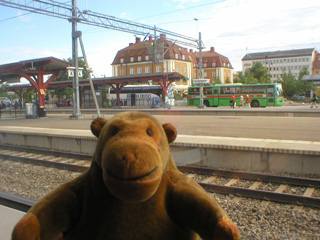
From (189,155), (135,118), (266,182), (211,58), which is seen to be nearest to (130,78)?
(189,155)

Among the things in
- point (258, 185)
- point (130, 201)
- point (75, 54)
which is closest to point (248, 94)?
point (75, 54)

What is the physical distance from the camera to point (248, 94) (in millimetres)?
35250

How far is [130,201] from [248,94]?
116 ft

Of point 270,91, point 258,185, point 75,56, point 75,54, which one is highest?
point 75,54

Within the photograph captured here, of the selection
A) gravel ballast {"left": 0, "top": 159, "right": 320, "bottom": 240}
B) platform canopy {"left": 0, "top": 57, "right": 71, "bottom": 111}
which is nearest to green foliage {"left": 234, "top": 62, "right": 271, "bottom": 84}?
platform canopy {"left": 0, "top": 57, "right": 71, "bottom": 111}

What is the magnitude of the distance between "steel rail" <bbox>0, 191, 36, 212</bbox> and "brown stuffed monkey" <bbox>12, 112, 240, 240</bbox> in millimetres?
1987

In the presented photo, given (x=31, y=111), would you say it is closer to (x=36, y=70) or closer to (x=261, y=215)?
(x=36, y=70)

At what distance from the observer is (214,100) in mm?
38219

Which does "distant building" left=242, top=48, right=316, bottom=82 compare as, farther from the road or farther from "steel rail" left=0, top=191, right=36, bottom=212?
"steel rail" left=0, top=191, right=36, bottom=212

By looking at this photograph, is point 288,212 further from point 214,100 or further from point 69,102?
point 69,102

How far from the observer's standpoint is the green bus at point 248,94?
112ft

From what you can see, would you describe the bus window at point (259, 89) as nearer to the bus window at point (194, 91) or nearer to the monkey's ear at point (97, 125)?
the bus window at point (194, 91)

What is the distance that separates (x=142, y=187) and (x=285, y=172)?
22.1 ft

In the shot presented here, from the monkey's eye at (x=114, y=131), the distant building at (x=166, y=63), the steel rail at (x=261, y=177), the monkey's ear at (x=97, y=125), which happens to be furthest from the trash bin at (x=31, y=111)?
the distant building at (x=166, y=63)
